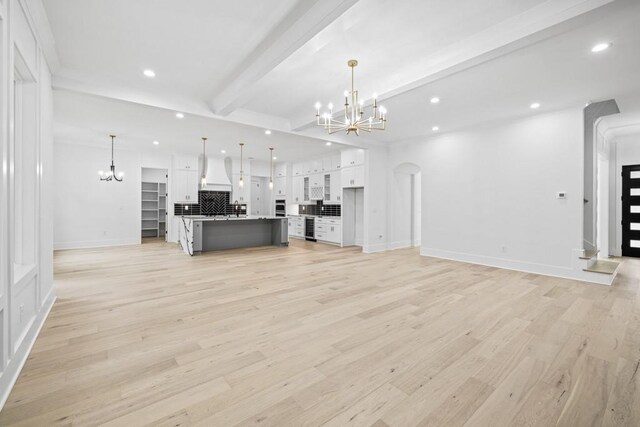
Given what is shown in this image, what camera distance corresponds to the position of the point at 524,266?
207 inches

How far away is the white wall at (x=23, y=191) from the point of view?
1831mm

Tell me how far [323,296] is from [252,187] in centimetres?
823

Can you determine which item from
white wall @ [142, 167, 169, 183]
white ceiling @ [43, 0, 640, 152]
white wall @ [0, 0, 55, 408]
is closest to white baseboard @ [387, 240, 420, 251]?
white ceiling @ [43, 0, 640, 152]

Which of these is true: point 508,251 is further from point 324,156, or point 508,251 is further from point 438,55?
point 324,156

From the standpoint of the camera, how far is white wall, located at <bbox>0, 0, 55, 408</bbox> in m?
1.83

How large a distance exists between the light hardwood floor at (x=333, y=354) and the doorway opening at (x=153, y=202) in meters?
6.08

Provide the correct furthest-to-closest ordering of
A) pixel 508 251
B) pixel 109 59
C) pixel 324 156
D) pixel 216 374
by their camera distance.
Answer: pixel 324 156 → pixel 508 251 → pixel 109 59 → pixel 216 374

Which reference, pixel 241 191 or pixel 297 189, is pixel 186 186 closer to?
pixel 241 191

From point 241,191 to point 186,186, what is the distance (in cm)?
185

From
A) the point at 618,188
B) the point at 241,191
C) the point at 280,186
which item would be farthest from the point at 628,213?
the point at 241,191

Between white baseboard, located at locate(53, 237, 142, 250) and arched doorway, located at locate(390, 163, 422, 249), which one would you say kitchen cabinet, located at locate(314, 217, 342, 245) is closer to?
arched doorway, located at locate(390, 163, 422, 249)

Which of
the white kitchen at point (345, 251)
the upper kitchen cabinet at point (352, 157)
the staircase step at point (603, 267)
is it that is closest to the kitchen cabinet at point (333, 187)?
the upper kitchen cabinet at point (352, 157)

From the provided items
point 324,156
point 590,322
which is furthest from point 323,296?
point 324,156

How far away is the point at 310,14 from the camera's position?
250 centimetres
